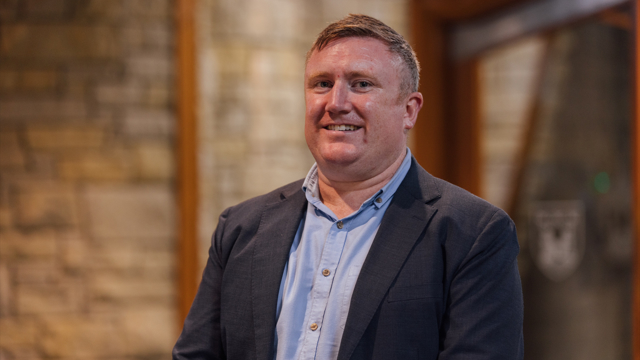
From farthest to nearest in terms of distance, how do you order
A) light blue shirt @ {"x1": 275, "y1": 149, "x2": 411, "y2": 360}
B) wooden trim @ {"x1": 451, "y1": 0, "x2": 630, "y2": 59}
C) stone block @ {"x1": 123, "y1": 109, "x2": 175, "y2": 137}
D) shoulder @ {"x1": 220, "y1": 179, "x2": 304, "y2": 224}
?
stone block @ {"x1": 123, "y1": 109, "x2": 175, "y2": 137} → wooden trim @ {"x1": 451, "y1": 0, "x2": 630, "y2": 59} → shoulder @ {"x1": 220, "y1": 179, "x2": 304, "y2": 224} → light blue shirt @ {"x1": 275, "y1": 149, "x2": 411, "y2": 360}

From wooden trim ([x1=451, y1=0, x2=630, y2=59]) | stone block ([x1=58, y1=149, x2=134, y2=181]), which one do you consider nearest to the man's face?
wooden trim ([x1=451, y1=0, x2=630, y2=59])

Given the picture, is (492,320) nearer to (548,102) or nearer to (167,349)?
(167,349)

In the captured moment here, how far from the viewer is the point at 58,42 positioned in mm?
2617

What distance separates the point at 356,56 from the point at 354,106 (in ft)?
0.36

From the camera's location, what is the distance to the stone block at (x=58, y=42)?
2.59m

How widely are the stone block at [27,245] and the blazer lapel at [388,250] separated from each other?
1.79 metres

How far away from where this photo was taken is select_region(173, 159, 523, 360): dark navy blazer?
3.95ft

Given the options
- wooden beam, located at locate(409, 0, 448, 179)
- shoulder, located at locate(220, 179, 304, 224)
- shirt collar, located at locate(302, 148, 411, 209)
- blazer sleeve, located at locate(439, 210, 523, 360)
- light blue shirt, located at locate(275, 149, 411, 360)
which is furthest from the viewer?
wooden beam, located at locate(409, 0, 448, 179)

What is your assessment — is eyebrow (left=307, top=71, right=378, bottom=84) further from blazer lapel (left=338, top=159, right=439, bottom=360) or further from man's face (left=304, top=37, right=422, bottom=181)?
blazer lapel (left=338, top=159, right=439, bottom=360)

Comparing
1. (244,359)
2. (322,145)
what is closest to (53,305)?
(244,359)

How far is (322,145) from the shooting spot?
1.39m

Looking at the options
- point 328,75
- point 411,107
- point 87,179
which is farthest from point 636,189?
point 87,179

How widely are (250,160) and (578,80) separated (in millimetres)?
1663

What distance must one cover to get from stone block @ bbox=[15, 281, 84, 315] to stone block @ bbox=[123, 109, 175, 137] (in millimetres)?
690
